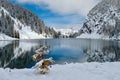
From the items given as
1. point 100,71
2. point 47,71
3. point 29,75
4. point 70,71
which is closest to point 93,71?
point 100,71

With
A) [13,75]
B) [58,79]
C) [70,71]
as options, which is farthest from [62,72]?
[13,75]

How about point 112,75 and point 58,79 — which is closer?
point 58,79

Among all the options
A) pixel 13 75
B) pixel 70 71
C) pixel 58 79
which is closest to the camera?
pixel 58 79

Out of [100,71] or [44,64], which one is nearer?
[44,64]

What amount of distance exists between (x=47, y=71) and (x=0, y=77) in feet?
14.7

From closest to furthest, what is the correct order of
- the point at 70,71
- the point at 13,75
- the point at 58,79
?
1. the point at 58,79
2. the point at 13,75
3. the point at 70,71

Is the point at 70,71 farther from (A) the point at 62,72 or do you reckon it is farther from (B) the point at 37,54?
(B) the point at 37,54

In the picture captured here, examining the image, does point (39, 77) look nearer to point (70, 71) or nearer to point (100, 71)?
point (70, 71)

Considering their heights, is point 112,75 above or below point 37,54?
below

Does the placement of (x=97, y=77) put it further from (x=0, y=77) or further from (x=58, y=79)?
(x=0, y=77)

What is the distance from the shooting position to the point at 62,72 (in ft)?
78.6

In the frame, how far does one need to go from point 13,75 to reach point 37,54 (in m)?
3.96

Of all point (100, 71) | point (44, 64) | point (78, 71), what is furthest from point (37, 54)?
point (100, 71)

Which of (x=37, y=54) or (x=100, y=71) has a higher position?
(x=37, y=54)
